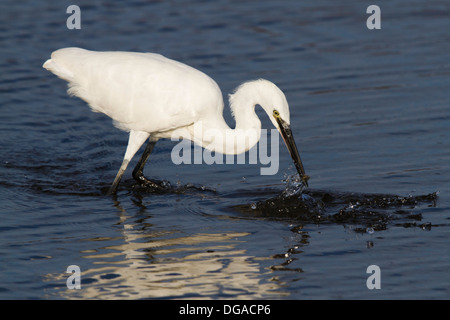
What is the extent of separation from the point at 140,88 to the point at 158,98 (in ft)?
0.89

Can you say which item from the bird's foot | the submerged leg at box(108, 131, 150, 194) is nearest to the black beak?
the bird's foot

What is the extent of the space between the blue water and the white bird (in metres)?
0.57

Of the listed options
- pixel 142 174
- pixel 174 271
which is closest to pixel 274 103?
pixel 142 174

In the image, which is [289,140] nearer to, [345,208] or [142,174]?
[345,208]

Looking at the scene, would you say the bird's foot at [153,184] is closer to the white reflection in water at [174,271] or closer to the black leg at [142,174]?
the black leg at [142,174]

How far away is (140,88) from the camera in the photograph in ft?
28.8

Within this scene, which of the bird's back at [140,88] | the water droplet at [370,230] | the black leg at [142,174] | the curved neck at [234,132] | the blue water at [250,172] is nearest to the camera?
the blue water at [250,172]

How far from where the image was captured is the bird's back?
862cm

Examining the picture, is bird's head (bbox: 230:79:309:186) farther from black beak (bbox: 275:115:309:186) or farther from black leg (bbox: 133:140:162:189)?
black leg (bbox: 133:140:162:189)

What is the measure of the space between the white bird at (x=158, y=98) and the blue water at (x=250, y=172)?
57cm

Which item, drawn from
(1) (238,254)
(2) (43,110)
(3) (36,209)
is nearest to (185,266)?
(1) (238,254)

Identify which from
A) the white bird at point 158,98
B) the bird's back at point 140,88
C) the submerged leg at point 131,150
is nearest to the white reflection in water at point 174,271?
the submerged leg at point 131,150

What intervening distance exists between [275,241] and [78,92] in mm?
3328

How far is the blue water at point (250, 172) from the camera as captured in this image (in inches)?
259
